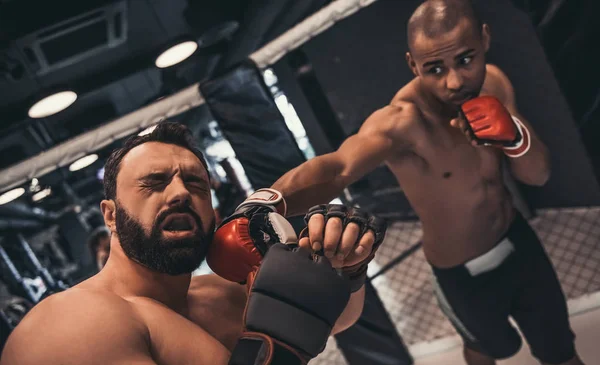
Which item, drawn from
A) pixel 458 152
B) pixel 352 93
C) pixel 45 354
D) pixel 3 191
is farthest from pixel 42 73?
pixel 45 354

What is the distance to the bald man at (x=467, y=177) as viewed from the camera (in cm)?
216

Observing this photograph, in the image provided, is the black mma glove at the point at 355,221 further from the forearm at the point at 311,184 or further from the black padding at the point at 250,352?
the forearm at the point at 311,184

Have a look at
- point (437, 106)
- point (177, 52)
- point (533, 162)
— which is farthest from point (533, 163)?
point (177, 52)

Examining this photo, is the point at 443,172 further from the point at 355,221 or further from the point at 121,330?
the point at 121,330

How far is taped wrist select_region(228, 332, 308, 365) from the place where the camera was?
1.12m

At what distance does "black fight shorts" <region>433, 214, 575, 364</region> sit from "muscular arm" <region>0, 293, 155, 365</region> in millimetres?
1571

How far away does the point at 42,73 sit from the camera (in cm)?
440

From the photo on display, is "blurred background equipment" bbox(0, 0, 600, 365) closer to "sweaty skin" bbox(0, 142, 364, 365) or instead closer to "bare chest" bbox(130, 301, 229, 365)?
"sweaty skin" bbox(0, 142, 364, 365)

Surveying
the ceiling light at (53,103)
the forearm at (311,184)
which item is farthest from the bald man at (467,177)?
the ceiling light at (53,103)

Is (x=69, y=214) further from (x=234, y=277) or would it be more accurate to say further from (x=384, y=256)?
(x=234, y=277)

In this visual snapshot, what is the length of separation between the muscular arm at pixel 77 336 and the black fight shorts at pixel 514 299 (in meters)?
1.57

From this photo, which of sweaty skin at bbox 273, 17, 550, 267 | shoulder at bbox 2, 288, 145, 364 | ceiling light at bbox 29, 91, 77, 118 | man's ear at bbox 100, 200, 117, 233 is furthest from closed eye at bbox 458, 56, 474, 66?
ceiling light at bbox 29, 91, 77, 118

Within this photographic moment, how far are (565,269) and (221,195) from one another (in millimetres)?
2371

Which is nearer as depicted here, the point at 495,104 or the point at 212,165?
the point at 495,104
